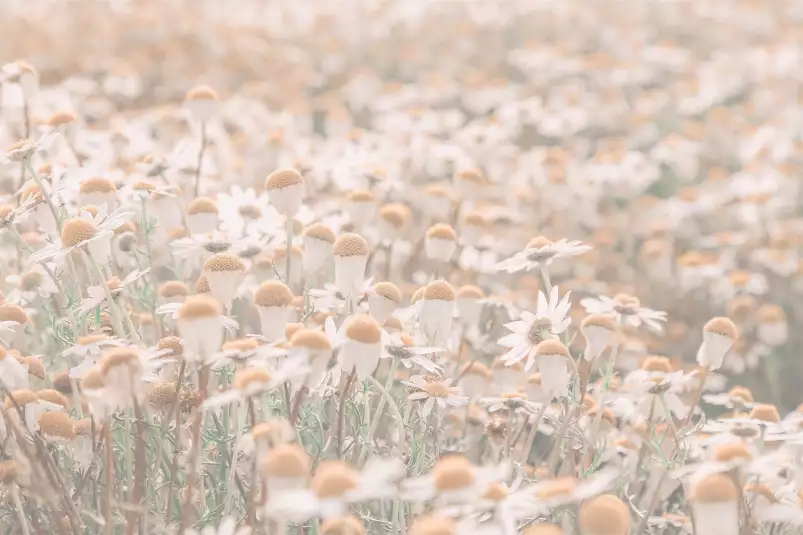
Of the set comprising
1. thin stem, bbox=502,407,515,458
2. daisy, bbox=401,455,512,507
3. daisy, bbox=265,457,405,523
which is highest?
daisy, bbox=265,457,405,523

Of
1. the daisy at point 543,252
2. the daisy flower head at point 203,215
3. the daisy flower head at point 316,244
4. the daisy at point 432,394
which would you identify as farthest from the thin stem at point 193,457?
the daisy at point 543,252

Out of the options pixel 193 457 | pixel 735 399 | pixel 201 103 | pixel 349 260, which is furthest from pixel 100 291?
pixel 735 399

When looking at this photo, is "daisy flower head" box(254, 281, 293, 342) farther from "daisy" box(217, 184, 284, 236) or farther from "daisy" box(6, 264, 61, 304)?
"daisy" box(6, 264, 61, 304)

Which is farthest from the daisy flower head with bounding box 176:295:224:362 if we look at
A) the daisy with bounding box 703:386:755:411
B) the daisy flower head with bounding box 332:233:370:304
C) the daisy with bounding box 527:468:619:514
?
the daisy with bounding box 703:386:755:411

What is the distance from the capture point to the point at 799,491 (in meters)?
1.83

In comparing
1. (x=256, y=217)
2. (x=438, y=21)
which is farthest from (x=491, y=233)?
(x=438, y=21)

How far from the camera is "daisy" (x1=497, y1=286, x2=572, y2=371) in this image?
2.11 metres

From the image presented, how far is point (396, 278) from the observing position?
3.29 meters

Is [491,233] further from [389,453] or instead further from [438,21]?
[438,21]

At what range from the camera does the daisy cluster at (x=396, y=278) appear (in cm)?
172

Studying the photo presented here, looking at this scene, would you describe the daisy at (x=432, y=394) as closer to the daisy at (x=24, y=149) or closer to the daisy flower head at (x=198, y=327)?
the daisy flower head at (x=198, y=327)

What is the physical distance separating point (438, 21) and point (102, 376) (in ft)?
20.9

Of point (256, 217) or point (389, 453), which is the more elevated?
point (256, 217)

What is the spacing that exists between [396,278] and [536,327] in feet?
3.91
